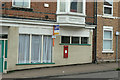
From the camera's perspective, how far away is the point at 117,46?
15367 mm

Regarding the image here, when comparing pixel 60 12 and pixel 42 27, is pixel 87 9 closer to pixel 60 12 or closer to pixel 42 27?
pixel 60 12

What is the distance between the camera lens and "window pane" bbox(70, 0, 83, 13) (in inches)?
514

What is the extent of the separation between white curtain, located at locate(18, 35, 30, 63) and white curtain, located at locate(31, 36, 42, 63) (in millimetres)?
383

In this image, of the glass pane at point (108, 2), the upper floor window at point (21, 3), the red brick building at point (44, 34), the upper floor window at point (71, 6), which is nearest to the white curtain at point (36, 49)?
the red brick building at point (44, 34)

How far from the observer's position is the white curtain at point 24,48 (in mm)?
11569

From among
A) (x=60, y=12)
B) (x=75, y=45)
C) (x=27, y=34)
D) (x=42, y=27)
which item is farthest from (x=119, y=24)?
(x=27, y=34)

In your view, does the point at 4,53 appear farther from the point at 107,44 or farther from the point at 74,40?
the point at 107,44

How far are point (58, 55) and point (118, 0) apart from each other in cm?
824

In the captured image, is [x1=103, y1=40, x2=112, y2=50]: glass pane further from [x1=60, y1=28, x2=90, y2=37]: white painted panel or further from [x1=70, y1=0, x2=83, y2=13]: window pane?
[x1=70, y1=0, x2=83, y2=13]: window pane

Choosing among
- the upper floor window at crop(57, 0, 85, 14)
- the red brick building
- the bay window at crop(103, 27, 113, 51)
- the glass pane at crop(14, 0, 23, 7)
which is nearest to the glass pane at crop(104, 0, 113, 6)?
the red brick building

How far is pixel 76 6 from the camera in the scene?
13.3 meters

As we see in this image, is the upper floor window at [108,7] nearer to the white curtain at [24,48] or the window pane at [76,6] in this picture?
the window pane at [76,6]

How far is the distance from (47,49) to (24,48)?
1788 mm

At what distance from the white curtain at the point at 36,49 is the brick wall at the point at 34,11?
164 cm
